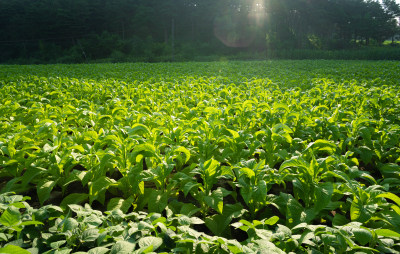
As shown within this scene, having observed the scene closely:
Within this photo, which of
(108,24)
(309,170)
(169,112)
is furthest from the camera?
(108,24)

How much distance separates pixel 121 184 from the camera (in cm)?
258

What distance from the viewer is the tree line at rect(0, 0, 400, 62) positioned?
51.6 meters

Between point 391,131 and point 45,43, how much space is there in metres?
64.5

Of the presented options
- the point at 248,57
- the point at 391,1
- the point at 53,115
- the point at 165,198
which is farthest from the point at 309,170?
the point at 391,1

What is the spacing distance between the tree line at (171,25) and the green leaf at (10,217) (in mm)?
47991

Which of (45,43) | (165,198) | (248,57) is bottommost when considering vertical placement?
(165,198)

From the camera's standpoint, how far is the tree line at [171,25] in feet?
169

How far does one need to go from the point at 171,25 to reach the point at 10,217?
2526 inches

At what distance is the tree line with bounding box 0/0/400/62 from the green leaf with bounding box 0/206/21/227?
48.0 meters

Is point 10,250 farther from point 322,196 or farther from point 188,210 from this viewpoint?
point 322,196

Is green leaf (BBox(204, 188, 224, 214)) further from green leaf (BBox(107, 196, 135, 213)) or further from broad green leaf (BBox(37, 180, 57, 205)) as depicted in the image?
broad green leaf (BBox(37, 180, 57, 205))

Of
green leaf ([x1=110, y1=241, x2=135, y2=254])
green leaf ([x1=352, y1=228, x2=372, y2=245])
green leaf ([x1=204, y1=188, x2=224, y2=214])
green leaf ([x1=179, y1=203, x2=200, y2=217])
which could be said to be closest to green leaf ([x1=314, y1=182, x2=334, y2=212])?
green leaf ([x1=352, y1=228, x2=372, y2=245])

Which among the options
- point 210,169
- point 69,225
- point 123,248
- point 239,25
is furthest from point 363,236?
point 239,25

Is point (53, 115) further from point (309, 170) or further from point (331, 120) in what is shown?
point (331, 120)
